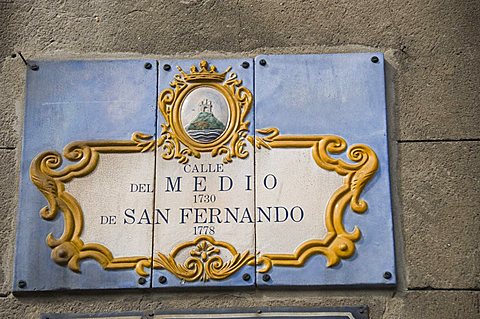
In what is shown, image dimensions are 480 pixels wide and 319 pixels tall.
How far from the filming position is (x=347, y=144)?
4.88 m

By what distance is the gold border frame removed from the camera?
470cm

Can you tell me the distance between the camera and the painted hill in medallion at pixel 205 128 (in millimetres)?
4926

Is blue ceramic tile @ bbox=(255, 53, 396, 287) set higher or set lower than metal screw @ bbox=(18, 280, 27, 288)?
higher

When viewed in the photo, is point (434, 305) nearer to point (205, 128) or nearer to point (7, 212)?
point (205, 128)

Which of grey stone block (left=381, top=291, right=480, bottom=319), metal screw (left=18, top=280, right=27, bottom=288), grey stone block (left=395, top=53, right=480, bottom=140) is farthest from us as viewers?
grey stone block (left=395, top=53, right=480, bottom=140)

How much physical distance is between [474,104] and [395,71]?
39cm

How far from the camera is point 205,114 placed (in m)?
4.95

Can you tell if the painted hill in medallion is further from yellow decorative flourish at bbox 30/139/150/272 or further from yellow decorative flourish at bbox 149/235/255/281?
yellow decorative flourish at bbox 149/235/255/281

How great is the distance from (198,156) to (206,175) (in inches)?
3.9

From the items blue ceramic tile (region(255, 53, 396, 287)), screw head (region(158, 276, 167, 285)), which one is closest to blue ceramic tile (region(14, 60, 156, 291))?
screw head (region(158, 276, 167, 285))

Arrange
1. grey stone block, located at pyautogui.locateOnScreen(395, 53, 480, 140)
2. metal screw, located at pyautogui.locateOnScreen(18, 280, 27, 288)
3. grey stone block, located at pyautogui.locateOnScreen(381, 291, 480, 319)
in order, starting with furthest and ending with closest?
grey stone block, located at pyautogui.locateOnScreen(395, 53, 480, 140) → metal screw, located at pyautogui.locateOnScreen(18, 280, 27, 288) → grey stone block, located at pyautogui.locateOnScreen(381, 291, 480, 319)

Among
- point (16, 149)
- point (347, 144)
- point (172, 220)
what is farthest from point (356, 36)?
point (16, 149)

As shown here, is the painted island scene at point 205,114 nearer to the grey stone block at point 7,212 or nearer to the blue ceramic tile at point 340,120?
the blue ceramic tile at point 340,120

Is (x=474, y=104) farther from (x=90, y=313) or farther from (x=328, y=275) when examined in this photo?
(x=90, y=313)
